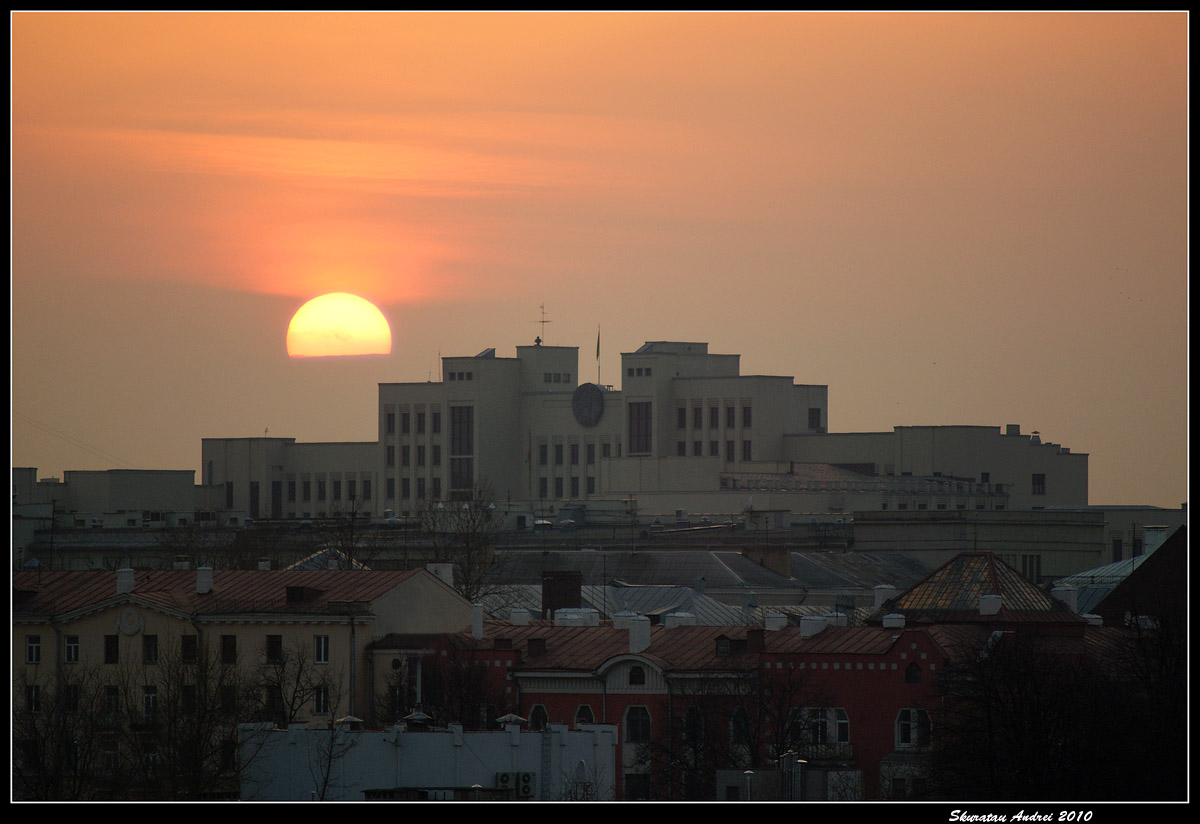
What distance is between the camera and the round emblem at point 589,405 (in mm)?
184875

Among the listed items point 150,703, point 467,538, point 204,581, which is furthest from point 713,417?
point 150,703

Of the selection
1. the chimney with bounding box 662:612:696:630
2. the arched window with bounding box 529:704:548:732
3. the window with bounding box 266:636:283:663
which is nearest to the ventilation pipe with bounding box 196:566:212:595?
the window with bounding box 266:636:283:663

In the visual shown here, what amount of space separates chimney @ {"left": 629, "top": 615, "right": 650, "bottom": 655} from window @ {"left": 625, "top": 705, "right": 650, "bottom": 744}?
264 cm

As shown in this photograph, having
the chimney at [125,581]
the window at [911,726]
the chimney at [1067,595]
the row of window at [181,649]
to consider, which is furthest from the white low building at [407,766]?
the chimney at [1067,595]

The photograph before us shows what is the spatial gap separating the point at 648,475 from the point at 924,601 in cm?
9062

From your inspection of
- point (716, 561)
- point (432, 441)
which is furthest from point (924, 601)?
point (432, 441)

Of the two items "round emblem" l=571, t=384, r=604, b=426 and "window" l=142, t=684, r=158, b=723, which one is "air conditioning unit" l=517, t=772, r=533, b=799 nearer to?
"window" l=142, t=684, r=158, b=723

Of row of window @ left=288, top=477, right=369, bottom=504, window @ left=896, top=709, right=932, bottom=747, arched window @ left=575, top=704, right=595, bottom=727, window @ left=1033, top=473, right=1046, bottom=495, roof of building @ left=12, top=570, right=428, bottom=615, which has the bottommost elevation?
window @ left=896, top=709, right=932, bottom=747

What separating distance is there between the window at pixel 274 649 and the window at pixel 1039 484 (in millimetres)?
103586

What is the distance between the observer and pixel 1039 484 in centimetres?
16825

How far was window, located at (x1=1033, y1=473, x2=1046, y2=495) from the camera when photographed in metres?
168

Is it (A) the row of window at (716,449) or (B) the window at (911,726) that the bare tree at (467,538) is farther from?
(B) the window at (911,726)

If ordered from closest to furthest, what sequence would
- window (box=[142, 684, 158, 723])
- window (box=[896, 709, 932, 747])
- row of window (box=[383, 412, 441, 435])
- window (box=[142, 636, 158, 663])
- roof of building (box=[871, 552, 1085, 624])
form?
window (box=[896, 709, 932, 747])
window (box=[142, 684, 158, 723])
window (box=[142, 636, 158, 663])
roof of building (box=[871, 552, 1085, 624])
row of window (box=[383, 412, 441, 435])

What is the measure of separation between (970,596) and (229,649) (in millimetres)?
21603
